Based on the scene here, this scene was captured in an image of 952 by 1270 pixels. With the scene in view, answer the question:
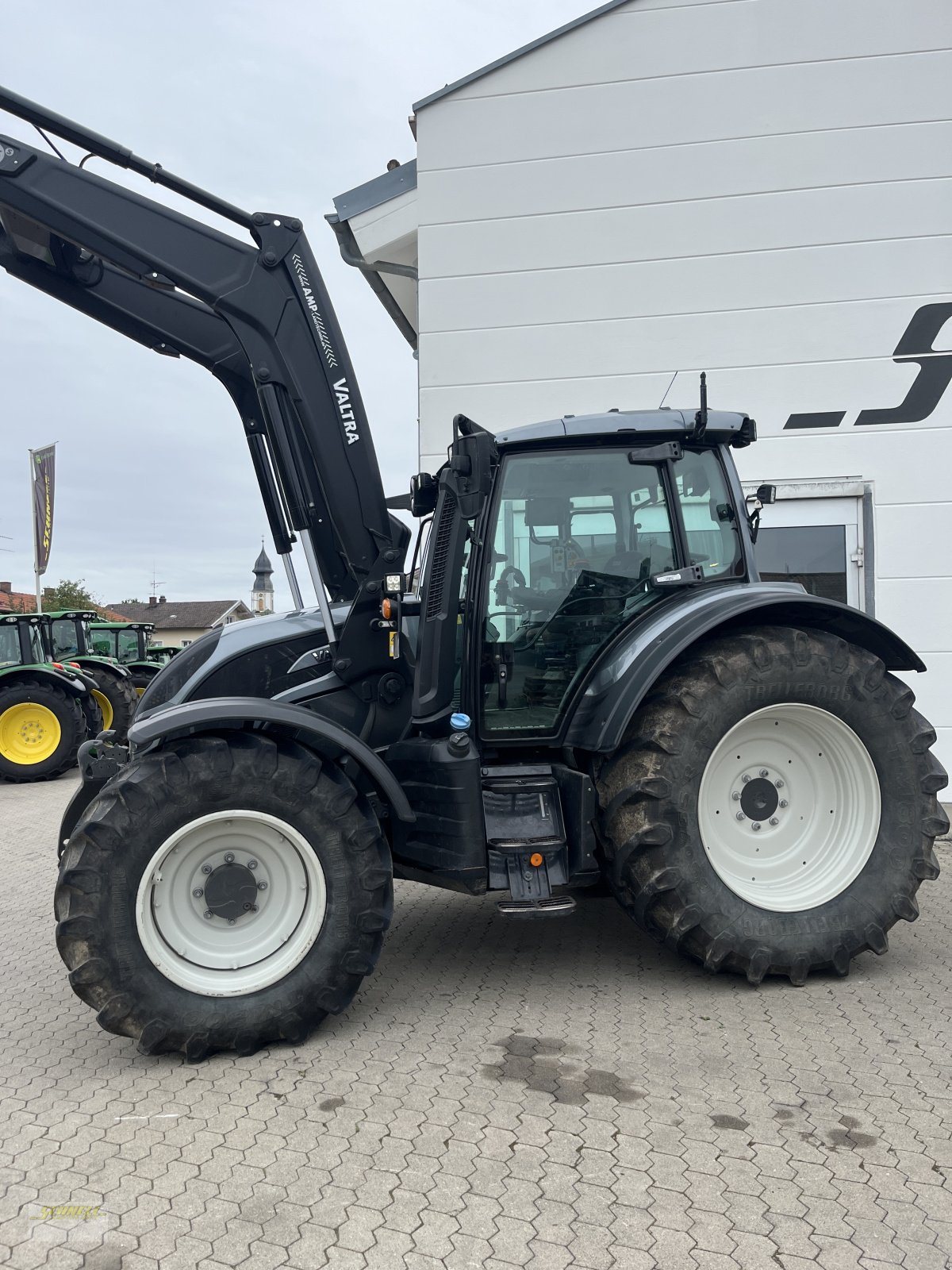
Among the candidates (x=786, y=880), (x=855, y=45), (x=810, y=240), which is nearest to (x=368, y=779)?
(x=786, y=880)

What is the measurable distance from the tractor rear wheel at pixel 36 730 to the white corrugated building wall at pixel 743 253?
660 cm

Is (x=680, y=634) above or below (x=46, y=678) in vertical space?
above

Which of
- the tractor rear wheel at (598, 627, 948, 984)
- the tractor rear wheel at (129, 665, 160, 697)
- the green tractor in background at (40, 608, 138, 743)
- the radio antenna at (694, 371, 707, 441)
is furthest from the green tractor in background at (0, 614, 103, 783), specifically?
the radio antenna at (694, 371, 707, 441)

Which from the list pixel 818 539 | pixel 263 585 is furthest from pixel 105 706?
pixel 263 585

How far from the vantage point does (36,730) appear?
12508 millimetres

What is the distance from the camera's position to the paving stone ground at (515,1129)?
2.46 m

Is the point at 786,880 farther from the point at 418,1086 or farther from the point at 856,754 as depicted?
the point at 418,1086

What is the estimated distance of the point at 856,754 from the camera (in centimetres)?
441

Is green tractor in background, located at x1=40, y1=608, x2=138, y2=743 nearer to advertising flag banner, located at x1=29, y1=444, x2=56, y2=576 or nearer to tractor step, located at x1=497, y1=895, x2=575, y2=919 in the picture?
advertising flag banner, located at x1=29, y1=444, x2=56, y2=576

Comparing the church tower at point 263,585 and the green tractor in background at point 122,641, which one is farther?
the church tower at point 263,585

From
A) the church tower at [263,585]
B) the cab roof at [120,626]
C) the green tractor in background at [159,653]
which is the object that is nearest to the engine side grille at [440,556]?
the cab roof at [120,626]

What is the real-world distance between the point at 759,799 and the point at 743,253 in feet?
18.6

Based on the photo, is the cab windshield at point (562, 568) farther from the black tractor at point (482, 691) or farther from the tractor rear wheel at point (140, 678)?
the tractor rear wheel at point (140, 678)

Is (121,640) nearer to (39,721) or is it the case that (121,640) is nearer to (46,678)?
(46,678)
